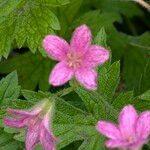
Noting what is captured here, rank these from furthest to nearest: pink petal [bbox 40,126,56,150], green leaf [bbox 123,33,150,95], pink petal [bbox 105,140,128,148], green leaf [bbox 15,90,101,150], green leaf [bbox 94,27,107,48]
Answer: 1. green leaf [bbox 123,33,150,95]
2. green leaf [bbox 94,27,107,48]
3. green leaf [bbox 15,90,101,150]
4. pink petal [bbox 40,126,56,150]
5. pink petal [bbox 105,140,128,148]

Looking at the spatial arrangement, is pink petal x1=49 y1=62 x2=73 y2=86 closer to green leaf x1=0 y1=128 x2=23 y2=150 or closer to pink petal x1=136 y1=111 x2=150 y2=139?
pink petal x1=136 y1=111 x2=150 y2=139

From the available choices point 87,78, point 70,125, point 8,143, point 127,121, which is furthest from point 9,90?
point 127,121

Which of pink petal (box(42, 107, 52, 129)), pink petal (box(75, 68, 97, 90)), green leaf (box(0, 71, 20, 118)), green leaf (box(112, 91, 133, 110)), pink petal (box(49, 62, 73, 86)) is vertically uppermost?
pink petal (box(49, 62, 73, 86))

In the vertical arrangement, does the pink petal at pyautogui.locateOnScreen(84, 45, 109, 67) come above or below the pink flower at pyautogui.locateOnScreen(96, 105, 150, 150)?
above

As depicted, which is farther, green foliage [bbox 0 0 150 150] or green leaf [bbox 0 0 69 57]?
green leaf [bbox 0 0 69 57]

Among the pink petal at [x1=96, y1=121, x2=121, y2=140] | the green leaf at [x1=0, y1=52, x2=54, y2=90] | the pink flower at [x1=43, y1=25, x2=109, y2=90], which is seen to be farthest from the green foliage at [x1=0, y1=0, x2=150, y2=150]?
the pink petal at [x1=96, y1=121, x2=121, y2=140]

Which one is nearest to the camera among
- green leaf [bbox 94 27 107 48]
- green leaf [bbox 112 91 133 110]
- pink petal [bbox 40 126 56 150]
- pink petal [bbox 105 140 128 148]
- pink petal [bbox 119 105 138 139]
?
pink petal [bbox 105 140 128 148]

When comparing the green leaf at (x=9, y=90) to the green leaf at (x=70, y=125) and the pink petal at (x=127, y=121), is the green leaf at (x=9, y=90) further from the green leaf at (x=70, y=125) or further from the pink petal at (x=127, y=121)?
the pink petal at (x=127, y=121)

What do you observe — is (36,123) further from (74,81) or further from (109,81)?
(109,81)

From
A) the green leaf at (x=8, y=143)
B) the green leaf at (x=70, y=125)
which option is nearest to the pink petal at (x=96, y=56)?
the green leaf at (x=70, y=125)
